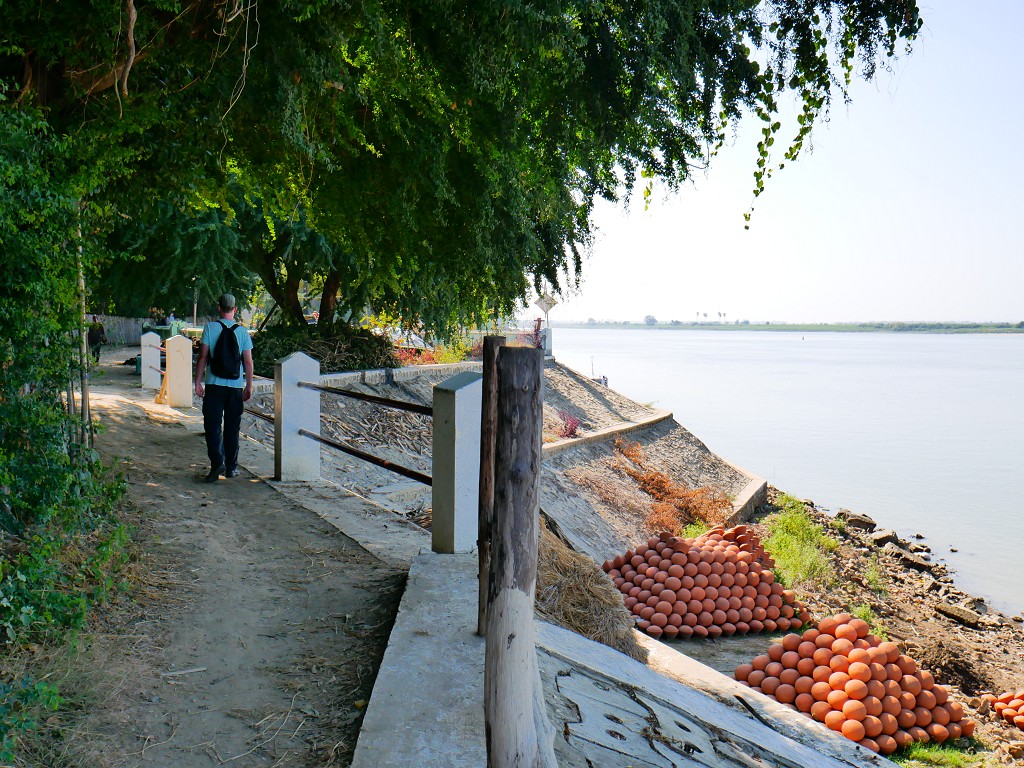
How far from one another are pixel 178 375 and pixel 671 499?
9.62 metres

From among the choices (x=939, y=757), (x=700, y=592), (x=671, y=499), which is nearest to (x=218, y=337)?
(x=700, y=592)

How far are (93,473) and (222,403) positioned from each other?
115 inches

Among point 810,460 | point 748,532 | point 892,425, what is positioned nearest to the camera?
point 748,532

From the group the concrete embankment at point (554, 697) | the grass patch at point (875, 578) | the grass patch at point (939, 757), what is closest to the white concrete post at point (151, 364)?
the concrete embankment at point (554, 697)

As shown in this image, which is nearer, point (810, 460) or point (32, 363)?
point (32, 363)

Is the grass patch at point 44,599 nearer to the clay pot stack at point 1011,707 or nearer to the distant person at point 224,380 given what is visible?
the distant person at point 224,380

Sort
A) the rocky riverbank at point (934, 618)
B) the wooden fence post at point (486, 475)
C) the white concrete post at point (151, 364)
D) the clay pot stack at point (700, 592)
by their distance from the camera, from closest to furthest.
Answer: the wooden fence post at point (486, 475) → the rocky riverbank at point (934, 618) → the clay pot stack at point (700, 592) → the white concrete post at point (151, 364)

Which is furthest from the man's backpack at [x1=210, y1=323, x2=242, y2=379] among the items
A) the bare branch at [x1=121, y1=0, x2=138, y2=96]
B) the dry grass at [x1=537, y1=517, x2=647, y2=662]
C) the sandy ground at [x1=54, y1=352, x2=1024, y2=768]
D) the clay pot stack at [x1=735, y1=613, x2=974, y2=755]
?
the clay pot stack at [x1=735, y1=613, x2=974, y2=755]

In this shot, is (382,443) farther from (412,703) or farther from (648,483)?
(412,703)

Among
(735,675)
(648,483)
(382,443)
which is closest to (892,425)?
(648,483)

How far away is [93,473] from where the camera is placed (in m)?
4.85

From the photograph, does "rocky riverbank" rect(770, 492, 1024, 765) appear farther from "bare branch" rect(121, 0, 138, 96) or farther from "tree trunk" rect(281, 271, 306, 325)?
A: "tree trunk" rect(281, 271, 306, 325)

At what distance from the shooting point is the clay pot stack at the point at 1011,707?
7.30 metres

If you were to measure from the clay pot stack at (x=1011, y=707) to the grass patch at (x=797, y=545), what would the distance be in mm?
3468
